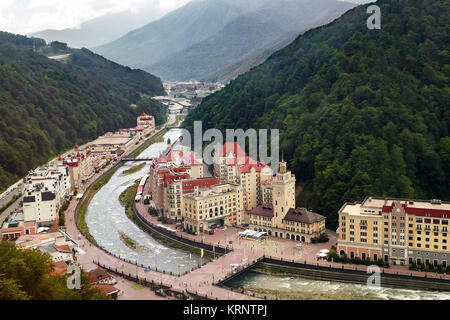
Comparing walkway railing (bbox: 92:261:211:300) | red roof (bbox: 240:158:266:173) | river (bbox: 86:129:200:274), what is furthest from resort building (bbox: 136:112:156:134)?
walkway railing (bbox: 92:261:211:300)

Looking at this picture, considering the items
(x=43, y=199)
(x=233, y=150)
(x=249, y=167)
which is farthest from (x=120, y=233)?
(x=233, y=150)

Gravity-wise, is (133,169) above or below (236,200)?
above

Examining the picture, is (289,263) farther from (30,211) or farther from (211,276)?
(30,211)

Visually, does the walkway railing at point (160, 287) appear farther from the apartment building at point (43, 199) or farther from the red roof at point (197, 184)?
the apartment building at point (43, 199)

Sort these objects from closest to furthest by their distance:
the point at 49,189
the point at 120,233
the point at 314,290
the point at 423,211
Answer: the point at 314,290
the point at 423,211
the point at 120,233
the point at 49,189

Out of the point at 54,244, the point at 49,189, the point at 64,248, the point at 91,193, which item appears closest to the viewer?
the point at 54,244

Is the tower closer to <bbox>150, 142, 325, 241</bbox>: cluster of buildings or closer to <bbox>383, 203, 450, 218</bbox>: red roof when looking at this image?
<bbox>150, 142, 325, 241</bbox>: cluster of buildings

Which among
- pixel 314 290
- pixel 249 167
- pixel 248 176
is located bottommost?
pixel 314 290

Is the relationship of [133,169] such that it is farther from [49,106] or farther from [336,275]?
[336,275]
